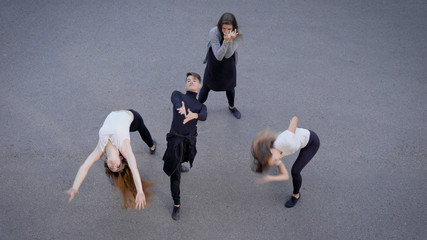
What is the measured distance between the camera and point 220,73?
3.92m

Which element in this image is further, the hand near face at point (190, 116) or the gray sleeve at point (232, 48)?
the gray sleeve at point (232, 48)

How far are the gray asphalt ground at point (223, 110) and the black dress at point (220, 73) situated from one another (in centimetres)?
61

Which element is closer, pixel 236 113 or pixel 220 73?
pixel 220 73

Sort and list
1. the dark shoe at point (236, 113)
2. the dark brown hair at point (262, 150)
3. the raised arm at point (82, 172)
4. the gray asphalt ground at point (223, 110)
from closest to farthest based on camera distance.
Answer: the raised arm at point (82, 172) → the dark brown hair at point (262, 150) → the gray asphalt ground at point (223, 110) → the dark shoe at point (236, 113)

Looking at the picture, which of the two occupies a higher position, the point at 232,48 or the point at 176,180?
the point at 232,48

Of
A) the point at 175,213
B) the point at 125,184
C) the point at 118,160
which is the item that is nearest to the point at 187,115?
the point at 118,160

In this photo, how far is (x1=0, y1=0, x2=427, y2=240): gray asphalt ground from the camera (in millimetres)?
3559

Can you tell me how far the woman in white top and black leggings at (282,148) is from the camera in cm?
307

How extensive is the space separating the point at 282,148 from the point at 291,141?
4.5 inches

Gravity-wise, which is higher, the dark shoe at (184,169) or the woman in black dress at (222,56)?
the woman in black dress at (222,56)

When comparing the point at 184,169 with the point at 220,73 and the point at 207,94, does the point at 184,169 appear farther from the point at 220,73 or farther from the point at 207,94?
the point at 220,73

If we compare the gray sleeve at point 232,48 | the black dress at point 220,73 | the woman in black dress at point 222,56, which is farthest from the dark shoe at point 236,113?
the gray sleeve at point 232,48

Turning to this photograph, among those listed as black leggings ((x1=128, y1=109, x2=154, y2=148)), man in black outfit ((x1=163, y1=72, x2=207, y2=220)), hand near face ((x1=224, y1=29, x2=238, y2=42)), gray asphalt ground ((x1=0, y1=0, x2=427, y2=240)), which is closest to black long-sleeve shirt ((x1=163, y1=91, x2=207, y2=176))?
man in black outfit ((x1=163, y1=72, x2=207, y2=220))

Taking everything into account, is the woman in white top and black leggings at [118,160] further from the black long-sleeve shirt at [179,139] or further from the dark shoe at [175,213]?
the dark shoe at [175,213]
